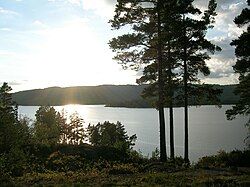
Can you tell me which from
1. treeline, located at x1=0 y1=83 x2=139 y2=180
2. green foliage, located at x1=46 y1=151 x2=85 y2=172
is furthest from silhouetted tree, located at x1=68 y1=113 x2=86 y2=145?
green foliage, located at x1=46 y1=151 x2=85 y2=172

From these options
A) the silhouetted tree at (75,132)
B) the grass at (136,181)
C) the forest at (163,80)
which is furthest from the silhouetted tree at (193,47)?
the silhouetted tree at (75,132)

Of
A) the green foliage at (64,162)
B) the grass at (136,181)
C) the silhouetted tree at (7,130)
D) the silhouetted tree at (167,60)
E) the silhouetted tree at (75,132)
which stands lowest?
the silhouetted tree at (75,132)

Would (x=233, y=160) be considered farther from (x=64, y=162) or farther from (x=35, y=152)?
(x=35, y=152)

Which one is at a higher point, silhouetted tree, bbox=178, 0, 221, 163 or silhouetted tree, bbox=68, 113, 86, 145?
silhouetted tree, bbox=178, 0, 221, 163

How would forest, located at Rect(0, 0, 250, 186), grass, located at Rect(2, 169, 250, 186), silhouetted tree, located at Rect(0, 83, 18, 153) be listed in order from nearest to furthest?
grass, located at Rect(2, 169, 250, 186), silhouetted tree, located at Rect(0, 83, 18, 153), forest, located at Rect(0, 0, 250, 186)

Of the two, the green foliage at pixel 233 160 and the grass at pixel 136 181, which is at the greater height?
the grass at pixel 136 181

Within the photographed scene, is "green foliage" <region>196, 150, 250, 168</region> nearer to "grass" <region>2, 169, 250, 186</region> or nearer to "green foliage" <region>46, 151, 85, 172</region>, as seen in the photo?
"green foliage" <region>46, 151, 85, 172</region>

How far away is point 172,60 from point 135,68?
292 cm

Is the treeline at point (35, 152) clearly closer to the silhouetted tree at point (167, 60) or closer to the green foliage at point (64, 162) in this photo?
the green foliage at point (64, 162)

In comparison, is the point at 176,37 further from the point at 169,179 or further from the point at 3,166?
the point at 3,166

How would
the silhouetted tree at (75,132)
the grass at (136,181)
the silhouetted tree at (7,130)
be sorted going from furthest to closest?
the silhouetted tree at (75,132), the silhouetted tree at (7,130), the grass at (136,181)

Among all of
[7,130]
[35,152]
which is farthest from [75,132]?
[7,130]

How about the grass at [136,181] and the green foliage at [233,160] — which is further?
the green foliage at [233,160]

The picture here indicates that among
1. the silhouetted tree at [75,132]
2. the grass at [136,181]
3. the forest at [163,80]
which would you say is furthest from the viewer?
the silhouetted tree at [75,132]
